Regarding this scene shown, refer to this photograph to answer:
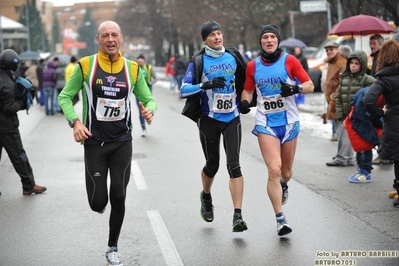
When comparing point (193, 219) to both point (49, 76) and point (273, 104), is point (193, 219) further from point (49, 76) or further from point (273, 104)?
point (49, 76)

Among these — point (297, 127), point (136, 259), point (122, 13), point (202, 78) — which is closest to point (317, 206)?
point (297, 127)

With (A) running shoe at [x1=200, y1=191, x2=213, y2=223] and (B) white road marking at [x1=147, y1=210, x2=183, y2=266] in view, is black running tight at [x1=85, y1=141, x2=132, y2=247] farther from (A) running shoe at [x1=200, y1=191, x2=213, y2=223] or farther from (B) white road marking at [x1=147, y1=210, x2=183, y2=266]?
(A) running shoe at [x1=200, y1=191, x2=213, y2=223]

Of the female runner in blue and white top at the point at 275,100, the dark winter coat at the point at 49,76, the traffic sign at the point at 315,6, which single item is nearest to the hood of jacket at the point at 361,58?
the female runner in blue and white top at the point at 275,100

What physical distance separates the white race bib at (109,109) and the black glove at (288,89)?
5.20 feet

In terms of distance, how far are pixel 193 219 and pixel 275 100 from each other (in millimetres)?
1732

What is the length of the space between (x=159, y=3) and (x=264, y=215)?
75840mm

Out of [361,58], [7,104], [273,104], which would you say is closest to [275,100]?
[273,104]

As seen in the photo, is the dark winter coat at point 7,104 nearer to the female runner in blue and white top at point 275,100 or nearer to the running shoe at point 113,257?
the female runner in blue and white top at point 275,100

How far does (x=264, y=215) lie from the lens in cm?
868

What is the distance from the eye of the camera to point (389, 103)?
8914 mm

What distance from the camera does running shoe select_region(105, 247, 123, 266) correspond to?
6527 mm

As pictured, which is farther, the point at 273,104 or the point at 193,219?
the point at 193,219

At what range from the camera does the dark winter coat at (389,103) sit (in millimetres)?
8773

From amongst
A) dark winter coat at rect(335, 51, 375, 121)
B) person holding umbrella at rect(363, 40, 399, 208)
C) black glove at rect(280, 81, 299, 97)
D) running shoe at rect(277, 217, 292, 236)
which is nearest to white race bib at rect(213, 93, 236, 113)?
black glove at rect(280, 81, 299, 97)
